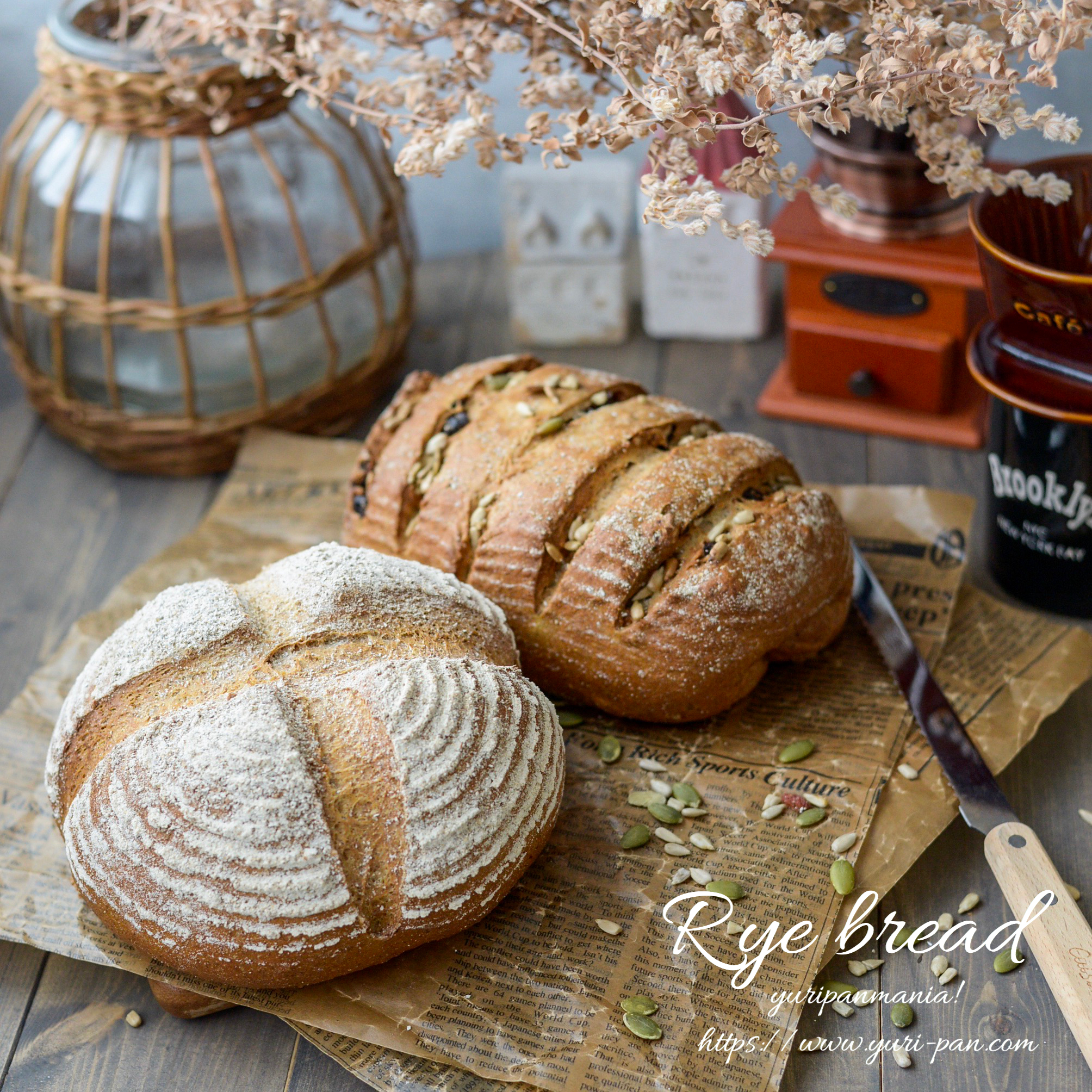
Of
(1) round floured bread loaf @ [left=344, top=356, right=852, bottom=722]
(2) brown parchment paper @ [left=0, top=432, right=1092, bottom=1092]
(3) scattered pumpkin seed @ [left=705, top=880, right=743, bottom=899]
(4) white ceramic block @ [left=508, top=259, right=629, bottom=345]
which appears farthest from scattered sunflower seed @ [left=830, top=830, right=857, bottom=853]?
(4) white ceramic block @ [left=508, top=259, right=629, bottom=345]

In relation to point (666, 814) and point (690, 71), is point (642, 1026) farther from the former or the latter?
point (690, 71)

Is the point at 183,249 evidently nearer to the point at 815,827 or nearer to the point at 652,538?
the point at 652,538

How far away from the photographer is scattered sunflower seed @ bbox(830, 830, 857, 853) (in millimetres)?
1301

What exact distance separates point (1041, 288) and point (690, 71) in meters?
0.48

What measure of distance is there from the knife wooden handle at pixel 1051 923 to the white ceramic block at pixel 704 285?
3.80 ft

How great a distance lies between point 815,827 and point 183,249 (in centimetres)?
132

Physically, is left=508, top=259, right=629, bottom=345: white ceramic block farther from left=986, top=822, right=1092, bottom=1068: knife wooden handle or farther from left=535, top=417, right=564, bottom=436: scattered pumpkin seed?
left=986, top=822, right=1092, bottom=1068: knife wooden handle

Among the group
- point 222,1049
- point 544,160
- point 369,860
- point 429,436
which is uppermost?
point 544,160

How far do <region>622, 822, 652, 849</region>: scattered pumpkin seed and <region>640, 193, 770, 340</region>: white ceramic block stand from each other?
1.11m

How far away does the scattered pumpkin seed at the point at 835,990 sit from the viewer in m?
1.21

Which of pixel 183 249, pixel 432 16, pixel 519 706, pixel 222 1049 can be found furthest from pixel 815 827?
pixel 183 249

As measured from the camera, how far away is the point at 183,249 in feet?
6.31

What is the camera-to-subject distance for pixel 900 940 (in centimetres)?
125

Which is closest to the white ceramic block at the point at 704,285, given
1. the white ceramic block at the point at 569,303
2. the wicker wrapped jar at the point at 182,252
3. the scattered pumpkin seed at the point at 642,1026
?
the white ceramic block at the point at 569,303
